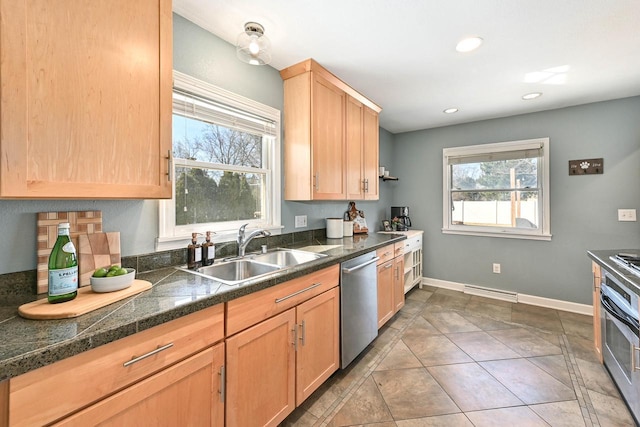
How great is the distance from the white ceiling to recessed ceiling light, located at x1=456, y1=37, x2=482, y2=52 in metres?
0.05

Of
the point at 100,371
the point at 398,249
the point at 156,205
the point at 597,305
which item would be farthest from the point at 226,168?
the point at 597,305

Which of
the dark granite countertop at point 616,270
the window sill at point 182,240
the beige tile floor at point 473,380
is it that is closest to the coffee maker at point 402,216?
the beige tile floor at point 473,380

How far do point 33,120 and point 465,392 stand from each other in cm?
264

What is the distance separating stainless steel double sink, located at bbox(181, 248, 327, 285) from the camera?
1.63m

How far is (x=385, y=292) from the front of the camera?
8.75 feet

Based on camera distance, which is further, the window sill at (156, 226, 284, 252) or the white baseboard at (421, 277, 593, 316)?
the white baseboard at (421, 277, 593, 316)

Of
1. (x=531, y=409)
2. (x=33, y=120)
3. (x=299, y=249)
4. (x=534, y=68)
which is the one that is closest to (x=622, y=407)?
(x=531, y=409)

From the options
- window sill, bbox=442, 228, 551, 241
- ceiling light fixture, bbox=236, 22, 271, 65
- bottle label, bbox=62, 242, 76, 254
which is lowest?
window sill, bbox=442, 228, 551, 241

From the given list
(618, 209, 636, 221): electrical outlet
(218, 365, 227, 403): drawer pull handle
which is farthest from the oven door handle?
(218, 365, 227, 403): drawer pull handle

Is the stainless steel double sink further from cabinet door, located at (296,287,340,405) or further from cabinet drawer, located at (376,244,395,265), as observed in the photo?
cabinet drawer, located at (376,244,395,265)

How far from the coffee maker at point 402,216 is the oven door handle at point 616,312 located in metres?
2.18

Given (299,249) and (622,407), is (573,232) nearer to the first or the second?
(622,407)

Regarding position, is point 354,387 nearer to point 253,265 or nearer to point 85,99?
point 253,265

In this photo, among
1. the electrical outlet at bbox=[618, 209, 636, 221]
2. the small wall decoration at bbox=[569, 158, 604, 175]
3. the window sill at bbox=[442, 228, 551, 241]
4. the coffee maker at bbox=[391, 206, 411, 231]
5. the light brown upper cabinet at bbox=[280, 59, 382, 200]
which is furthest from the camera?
the coffee maker at bbox=[391, 206, 411, 231]
